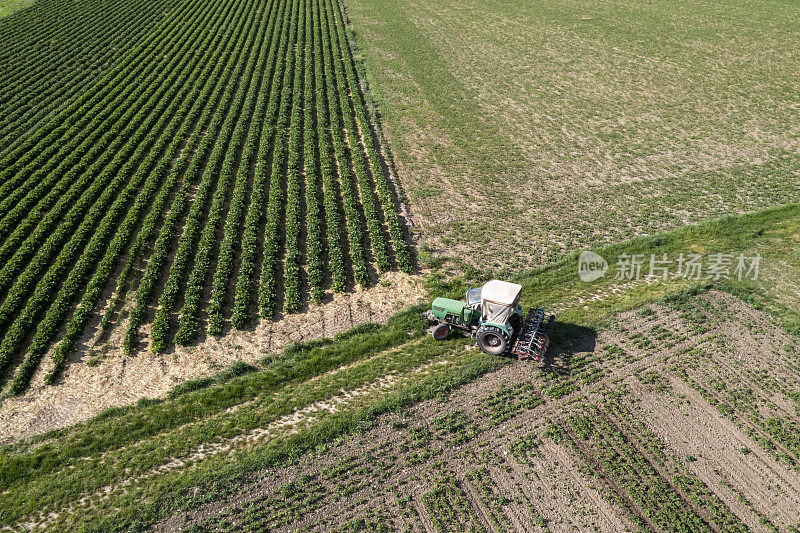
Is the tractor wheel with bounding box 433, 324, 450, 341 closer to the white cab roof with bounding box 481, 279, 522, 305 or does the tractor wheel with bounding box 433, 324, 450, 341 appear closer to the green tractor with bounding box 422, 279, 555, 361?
the green tractor with bounding box 422, 279, 555, 361

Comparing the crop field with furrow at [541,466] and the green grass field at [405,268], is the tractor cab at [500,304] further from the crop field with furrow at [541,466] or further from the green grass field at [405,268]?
the crop field with furrow at [541,466]

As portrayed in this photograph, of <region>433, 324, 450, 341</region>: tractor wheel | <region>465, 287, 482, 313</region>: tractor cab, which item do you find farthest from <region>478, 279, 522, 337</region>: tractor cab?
<region>433, 324, 450, 341</region>: tractor wheel

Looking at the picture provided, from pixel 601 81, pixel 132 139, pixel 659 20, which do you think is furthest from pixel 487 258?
pixel 659 20

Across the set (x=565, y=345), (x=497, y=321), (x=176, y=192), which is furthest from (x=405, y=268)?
(x=176, y=192)

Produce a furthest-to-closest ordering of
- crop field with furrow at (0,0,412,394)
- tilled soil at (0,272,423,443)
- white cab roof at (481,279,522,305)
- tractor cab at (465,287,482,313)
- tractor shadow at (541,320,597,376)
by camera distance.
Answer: crop field with furrow at (0,0,412,394) → tractor cab at (465,287,482,313) → tractor shadow at (541,320,597,376) → white cab roof at (481,279,522,305) → tilled soil at (0,272,423,443)

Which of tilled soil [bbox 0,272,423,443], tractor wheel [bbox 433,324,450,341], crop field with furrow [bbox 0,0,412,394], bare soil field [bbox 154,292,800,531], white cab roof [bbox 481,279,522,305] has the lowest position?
bare soil field [bbox 154,292,800,531]

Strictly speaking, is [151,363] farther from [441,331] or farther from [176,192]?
[176,192]

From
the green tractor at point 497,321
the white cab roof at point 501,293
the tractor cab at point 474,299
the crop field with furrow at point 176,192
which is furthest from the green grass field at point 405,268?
the white cab roof at point 501,293

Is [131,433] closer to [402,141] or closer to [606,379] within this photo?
[606,379]
